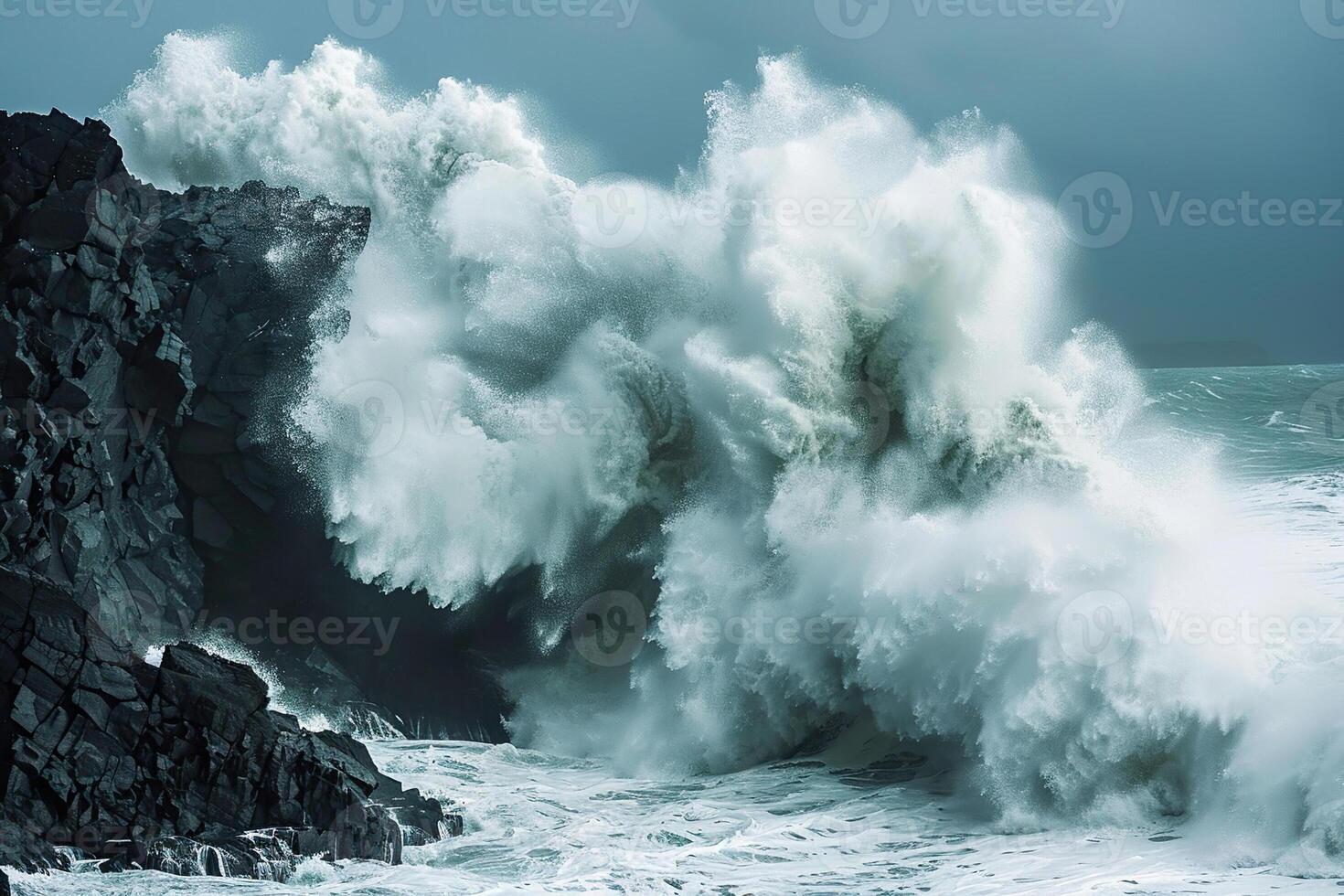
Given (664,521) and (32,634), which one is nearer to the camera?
(32,634)

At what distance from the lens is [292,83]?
85.6 feet

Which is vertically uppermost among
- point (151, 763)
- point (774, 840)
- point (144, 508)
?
point (144, 508)

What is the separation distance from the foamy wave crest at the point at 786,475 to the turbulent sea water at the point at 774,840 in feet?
2.10

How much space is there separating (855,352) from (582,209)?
5.81m

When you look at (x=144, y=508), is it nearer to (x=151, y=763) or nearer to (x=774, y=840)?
(x=151, y=763)

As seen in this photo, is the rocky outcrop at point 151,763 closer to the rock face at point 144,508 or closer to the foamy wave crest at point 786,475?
the rock face at point 144,508

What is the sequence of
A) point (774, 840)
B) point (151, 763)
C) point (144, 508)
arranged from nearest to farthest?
1. point (151, 763)
2. point (774, 840)
3. point (144, 508)

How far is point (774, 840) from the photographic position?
1523 cm

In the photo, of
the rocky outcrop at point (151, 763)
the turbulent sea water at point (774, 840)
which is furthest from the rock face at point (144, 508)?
the turbulent sea water at point (774, 840)

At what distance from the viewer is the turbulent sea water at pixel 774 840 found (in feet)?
43.1

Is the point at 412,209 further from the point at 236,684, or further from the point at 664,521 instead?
the point at 236,684

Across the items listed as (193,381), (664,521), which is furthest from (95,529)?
(664,521)

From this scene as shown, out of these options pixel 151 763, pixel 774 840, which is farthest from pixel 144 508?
pixel 774 840

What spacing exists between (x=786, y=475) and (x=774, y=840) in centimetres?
616
